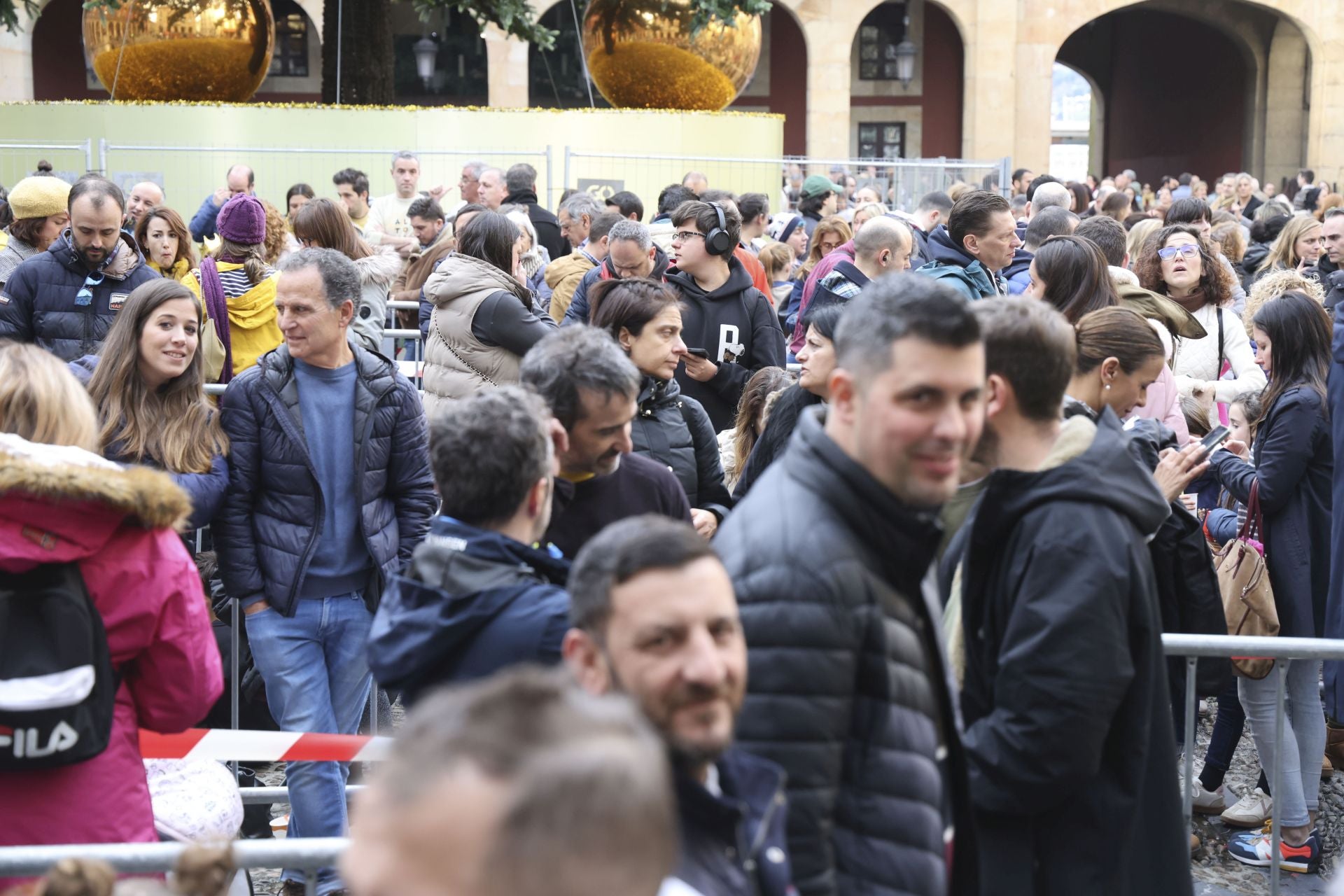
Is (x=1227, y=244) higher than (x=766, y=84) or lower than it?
lower

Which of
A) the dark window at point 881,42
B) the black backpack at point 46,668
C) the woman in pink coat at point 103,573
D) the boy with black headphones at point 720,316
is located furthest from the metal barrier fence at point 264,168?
the dark window at point 881,42

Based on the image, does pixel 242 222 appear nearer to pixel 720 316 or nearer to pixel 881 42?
pixel 720 316

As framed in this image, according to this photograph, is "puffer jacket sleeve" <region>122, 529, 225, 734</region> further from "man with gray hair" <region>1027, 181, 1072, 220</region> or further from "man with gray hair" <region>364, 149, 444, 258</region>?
"man with gray hair" <region>364, 149, 444, 258</region>

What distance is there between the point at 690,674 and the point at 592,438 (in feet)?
5.34

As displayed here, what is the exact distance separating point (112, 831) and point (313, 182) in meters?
12.9

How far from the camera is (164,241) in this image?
7.93m

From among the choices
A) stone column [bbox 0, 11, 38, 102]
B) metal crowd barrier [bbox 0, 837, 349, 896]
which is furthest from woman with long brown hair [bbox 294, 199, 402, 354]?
stone column [bbox 0, 11, 38, 102]

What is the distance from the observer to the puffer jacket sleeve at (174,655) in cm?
338

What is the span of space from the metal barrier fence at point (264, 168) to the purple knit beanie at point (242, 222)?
8.15 metres

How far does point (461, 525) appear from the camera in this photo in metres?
2.81

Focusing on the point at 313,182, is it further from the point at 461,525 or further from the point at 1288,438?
the point at 461,525

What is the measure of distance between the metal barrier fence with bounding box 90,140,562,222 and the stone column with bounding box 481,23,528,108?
11301 mm

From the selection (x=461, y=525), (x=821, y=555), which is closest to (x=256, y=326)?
(x=461, y=525)

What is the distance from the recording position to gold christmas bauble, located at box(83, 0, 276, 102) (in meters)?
15.7
